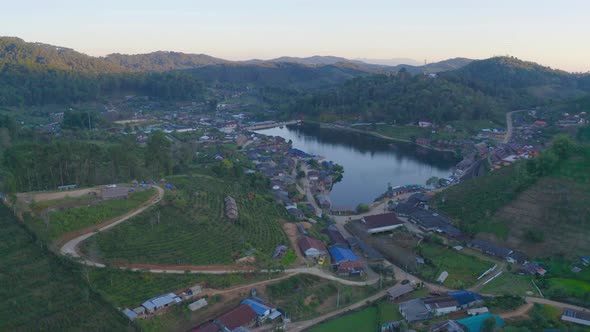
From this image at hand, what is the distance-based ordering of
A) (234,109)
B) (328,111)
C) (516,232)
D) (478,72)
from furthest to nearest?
(478,72), (234,109), (328,111), (516,232)

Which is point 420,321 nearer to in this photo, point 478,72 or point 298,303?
point 298,303

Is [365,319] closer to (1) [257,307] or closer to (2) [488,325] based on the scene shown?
(1) [257,307]

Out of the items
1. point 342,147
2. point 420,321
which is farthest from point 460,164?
point 420,321

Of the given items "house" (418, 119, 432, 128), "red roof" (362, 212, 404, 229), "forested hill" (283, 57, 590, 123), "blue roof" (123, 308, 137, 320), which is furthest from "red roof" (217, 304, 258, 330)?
"forested hill" (283, 57, 590, 123)

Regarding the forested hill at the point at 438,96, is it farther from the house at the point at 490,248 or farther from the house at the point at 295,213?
the house at the point at 490,248

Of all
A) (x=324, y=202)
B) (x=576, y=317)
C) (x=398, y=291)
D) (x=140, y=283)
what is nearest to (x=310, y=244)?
(x=398, y=291)

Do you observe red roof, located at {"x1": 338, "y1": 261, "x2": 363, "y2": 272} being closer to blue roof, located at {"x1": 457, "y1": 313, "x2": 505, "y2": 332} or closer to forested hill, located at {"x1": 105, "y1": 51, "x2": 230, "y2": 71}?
blue roof, located at {"x1": 457, "y1": 313, "x2": 505, "y2": 332}
